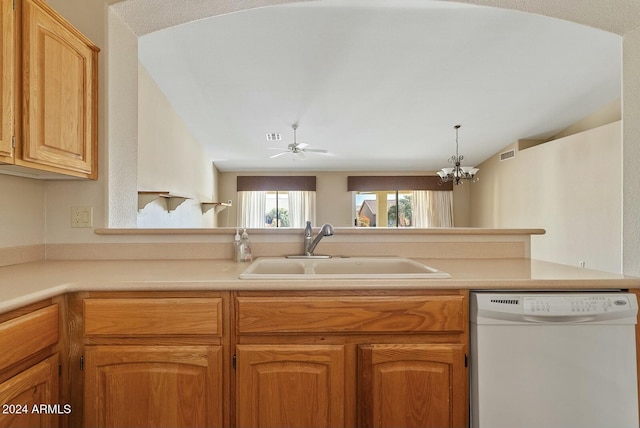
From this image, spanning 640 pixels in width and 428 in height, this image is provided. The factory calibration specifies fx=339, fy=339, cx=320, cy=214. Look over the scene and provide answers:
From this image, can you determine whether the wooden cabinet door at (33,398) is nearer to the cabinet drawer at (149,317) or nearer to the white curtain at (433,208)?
the cabinet drawer at (149,317)

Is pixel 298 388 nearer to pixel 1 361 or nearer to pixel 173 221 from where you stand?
pixel 1 361

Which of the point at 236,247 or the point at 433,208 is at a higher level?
the point at 433,208

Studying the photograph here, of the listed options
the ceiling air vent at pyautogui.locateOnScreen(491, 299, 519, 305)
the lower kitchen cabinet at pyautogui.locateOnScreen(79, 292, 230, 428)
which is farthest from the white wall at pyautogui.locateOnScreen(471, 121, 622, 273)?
the lower kitchen cabinet at pyautogui.locateOnScreen(79, 292, 230, 428)

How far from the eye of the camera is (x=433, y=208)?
7.83m

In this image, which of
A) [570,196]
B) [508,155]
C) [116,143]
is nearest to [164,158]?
[116,143]

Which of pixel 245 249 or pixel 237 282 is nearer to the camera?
pixel 237 282

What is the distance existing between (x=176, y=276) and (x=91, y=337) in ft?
1.03

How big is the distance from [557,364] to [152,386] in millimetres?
1317

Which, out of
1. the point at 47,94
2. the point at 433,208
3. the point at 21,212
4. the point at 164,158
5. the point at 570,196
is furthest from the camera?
the point at 433,208

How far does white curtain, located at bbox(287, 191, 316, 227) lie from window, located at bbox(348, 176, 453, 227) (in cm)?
93

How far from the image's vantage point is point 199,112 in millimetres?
4410

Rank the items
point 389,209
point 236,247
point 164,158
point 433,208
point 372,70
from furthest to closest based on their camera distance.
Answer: point 389,209 < point 433,208 < point 164,158 < point 372,70 < point 236,247

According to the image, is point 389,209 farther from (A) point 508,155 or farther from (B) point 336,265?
(B) point 336,265

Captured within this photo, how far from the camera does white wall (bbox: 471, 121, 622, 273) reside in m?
4.46
